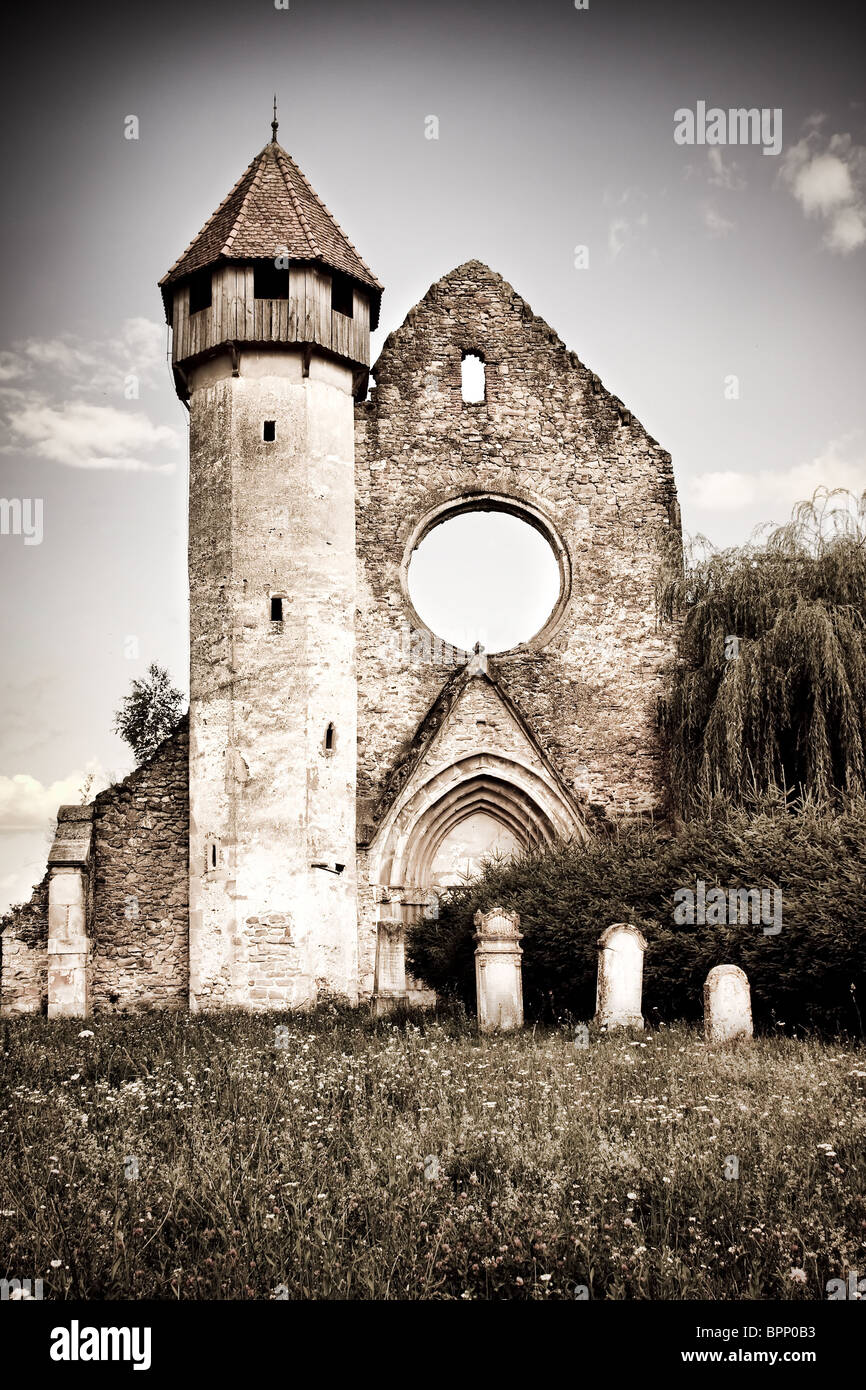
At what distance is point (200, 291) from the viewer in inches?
712

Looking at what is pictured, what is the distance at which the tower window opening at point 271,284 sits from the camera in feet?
60.2

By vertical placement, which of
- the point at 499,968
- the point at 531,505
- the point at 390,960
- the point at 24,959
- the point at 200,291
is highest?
the point at 200,291

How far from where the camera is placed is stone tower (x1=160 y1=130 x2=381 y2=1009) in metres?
15.7

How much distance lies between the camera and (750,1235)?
16.9 feet

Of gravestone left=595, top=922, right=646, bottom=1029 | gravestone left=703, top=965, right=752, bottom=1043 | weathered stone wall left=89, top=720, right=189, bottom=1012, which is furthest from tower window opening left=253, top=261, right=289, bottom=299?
gravestone left=703, top=965, right=752, bottom=1043

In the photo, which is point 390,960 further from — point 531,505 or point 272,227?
point 272,227

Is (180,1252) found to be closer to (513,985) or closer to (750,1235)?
(750,1235)

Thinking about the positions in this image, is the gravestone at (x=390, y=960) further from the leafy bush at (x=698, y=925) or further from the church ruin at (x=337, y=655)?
the leafy bush at (x=698, y=925)

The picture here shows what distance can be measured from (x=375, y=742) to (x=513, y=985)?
21.4 ft

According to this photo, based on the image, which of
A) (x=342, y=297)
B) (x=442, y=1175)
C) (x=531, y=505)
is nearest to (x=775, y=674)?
(x=531, y=505)

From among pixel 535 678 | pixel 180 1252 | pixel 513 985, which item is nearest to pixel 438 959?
pixel 513 985

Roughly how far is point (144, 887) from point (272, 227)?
937 centimetres

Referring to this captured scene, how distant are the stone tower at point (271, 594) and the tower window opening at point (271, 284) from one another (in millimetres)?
29

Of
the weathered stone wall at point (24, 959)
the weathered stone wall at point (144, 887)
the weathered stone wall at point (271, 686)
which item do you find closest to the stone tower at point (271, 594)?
the weathered stone wall at point (271, 686)
